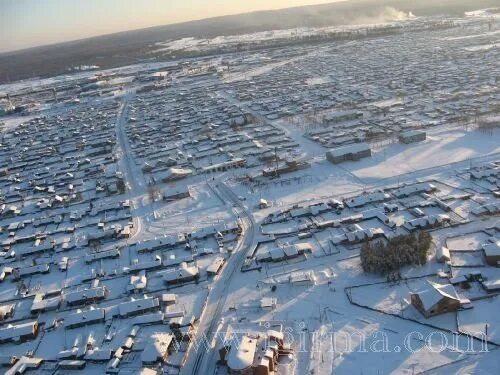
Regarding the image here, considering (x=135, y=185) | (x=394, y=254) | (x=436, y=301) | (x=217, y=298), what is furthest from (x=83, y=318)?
(x=135, y=185)

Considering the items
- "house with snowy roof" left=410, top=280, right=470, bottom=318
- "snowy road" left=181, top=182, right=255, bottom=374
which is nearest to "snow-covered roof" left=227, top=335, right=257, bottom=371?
"snowy road" left=181, top=182, right=255, bottom=374

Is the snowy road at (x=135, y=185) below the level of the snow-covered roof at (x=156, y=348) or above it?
above

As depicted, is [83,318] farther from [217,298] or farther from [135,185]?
[135,185]

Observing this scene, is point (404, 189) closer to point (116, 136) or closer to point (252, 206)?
point (252, 206)

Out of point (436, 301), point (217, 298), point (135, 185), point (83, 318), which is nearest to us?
point (436, 301)

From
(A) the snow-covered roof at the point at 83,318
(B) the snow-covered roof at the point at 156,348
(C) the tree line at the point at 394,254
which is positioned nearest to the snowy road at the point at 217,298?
(B) the snow-covered roof at the point at 156,348

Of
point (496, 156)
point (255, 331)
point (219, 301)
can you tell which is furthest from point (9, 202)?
point (496, 156)

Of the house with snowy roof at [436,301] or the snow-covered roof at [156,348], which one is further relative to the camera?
the house with snowy roof at [436,301]

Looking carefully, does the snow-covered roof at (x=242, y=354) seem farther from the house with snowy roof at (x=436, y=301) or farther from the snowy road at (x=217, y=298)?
the house with snowy roof at (x=436, y=301)

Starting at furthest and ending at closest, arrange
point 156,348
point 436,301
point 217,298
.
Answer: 1. point 217,298
2. point 436,301
3. point 156,348

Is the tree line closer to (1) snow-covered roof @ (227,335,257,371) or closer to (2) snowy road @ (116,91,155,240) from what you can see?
(1) snow-covered roof @ (227,335,257,371)

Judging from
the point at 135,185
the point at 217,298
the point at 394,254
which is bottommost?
the point at 217,298
